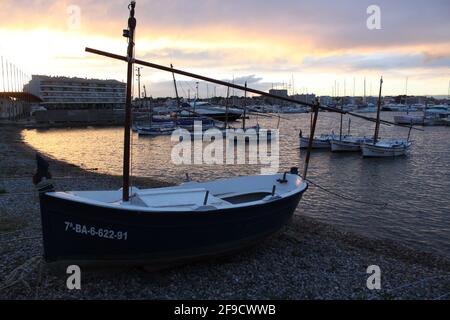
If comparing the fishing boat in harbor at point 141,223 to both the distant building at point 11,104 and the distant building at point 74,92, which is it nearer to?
the distant building at point 11,104

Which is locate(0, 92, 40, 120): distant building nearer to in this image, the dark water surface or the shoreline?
the dark water surface

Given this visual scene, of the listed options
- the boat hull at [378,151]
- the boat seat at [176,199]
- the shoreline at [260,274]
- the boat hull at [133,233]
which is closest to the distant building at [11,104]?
the boat hull at [378,151]

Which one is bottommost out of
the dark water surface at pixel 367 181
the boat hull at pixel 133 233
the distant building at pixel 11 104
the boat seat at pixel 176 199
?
the dark water surface at pixel 367 181

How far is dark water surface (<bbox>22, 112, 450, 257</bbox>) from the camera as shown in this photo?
18562 mm

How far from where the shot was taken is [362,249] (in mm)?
14328

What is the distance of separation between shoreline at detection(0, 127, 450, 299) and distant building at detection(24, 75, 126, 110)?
160048 mm

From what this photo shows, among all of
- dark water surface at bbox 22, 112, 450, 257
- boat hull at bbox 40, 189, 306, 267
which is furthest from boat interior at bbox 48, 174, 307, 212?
dark water surface at bbox 22, 112, 450, 257

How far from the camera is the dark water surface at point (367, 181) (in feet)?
60.9

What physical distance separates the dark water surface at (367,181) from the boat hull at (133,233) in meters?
9.52

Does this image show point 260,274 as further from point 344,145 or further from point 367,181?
point 344,145

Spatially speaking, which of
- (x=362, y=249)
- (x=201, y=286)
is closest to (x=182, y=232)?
(x=201, y=286)

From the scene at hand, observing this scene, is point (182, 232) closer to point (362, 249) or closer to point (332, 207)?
point (362, 249)

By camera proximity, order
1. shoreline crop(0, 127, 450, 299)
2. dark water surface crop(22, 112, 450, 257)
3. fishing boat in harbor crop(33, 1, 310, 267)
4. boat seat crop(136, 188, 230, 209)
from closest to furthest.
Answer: fishing boat in harbor crop(33, 1, 310, 267), shoreline crop(0, 127, 450, 299), boat seat crop(136, 188, 230, 209), dark water surface crop(22, 112, 450, 257)
